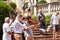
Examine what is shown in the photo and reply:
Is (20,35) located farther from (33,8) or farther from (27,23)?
(33,8)

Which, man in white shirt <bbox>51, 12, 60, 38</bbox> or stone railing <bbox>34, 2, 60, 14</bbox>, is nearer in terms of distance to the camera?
man in white shirt <bbox>51, 12, 60, 38</bbox>

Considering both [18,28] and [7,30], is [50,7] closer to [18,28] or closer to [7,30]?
[18,28]

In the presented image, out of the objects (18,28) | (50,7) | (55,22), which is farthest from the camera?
(50,7)

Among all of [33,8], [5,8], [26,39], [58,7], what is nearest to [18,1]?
[33,8]

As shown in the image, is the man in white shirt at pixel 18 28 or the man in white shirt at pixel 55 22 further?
Result: the man in white shirt at pixel 55 22

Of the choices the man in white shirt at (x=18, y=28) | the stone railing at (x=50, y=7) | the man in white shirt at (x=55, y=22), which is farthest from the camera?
the stone railing at (x=50, y=7)

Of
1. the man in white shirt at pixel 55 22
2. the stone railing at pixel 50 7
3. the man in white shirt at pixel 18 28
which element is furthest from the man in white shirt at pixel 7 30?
the stone railing at pixel 50 7

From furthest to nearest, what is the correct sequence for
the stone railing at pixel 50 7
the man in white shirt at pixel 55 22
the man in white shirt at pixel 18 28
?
the stone railing at pixel 50 7 < the man in white shirt at pixel 55 22 < the man in white shirt at pixel 18 28

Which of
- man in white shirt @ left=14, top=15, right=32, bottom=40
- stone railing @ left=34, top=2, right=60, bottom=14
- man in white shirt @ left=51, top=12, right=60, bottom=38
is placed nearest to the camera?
man in white shirt @ left=14, top=15, right=32, bottom=40

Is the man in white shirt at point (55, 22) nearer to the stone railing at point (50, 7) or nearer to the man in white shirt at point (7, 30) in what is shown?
the man in white shirt at point (7, 30)

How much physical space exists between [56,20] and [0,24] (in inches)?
138

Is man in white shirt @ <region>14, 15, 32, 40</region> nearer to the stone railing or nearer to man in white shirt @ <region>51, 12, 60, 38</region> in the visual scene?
man in white shirt @ <region>51, 12, 60, 38</region>

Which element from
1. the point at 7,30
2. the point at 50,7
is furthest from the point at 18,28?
the point at 50,7

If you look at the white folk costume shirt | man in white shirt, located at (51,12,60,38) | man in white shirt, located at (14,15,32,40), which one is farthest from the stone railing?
the white folk costume shirt
